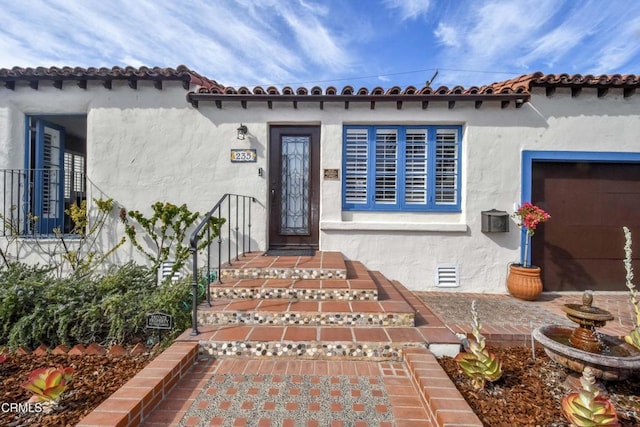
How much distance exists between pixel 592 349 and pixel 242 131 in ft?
16.4

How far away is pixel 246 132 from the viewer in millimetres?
4777

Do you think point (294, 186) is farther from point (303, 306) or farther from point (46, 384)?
point (46, 384)

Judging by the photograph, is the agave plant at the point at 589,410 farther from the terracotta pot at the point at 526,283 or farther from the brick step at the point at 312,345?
the terracotta pot at the point at 526,283

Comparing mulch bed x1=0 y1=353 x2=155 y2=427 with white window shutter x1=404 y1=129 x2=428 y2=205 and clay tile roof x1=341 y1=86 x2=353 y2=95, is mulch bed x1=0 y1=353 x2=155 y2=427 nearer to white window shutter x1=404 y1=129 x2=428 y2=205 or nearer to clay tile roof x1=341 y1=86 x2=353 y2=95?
white window shutter x1=404 y1=129 x2=428 y2=205

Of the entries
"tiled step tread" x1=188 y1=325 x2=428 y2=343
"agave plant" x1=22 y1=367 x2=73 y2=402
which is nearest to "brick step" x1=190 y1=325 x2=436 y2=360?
"tiled step tread" x1=188 y1=325 x2=428 y2=343

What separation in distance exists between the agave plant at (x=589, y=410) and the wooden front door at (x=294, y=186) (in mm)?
3740

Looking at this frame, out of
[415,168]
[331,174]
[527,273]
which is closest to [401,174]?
[415,168]

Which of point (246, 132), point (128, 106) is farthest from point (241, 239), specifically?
point (128, 106)

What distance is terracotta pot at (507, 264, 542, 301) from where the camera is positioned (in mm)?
4211

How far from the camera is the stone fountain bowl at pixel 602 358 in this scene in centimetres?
205

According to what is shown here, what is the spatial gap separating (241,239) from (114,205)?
2.29 m

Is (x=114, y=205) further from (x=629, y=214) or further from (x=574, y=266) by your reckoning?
(x=629, y=214)

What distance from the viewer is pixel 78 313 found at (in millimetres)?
2998

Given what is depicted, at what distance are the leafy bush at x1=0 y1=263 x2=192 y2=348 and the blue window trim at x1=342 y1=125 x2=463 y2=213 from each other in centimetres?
307
